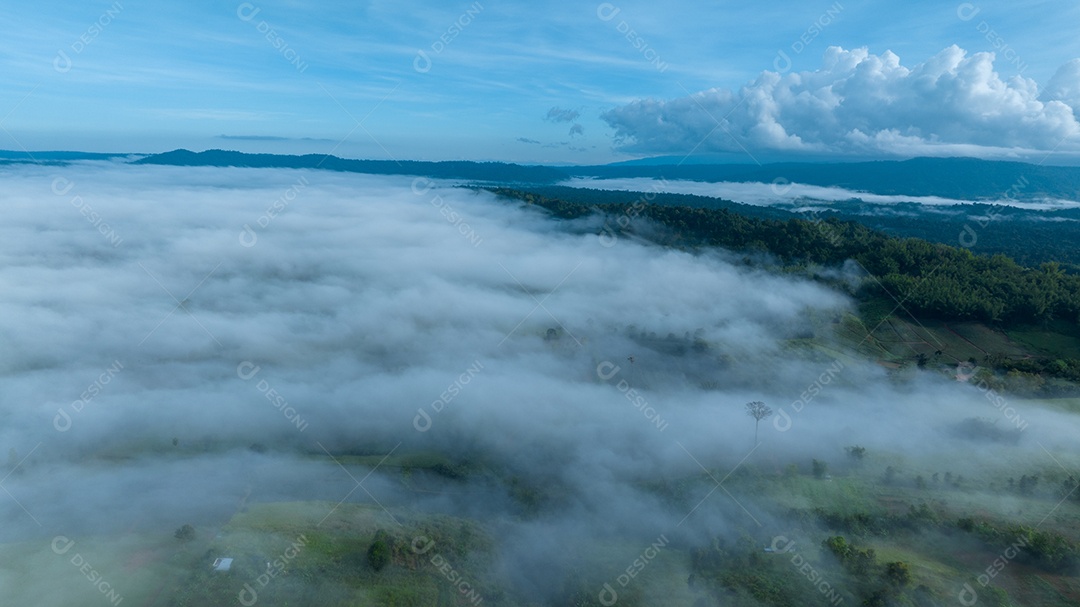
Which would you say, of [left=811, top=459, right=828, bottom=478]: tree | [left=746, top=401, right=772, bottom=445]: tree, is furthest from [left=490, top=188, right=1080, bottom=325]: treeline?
[left=811, top=459, right=828, bottom=478]: tree

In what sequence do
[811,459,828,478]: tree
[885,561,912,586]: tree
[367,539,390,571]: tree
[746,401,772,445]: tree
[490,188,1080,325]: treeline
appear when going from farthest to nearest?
1. [490,188,1080,325]: treeline
2. [746,401,772,445]: tree
3. [811,459,828,478]: tree
4. [367,539,390,571]: tree
5. [885,561,912,586]: tree

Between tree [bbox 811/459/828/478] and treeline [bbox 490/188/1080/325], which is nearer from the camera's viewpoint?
tree [bbox 811/459/828/478]

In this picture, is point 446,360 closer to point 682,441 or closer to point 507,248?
point 682,441

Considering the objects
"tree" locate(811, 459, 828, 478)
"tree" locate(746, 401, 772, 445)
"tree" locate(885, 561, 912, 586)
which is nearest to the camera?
"tree" locate(885, 561, 912, 586)

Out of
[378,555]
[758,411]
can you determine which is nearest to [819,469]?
[758,411]

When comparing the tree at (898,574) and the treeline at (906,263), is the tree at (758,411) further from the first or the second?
the treeline at (906,263)

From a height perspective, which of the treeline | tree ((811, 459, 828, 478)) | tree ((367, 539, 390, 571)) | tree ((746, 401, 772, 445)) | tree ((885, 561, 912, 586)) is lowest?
tree ((367, 539, 390, 571))

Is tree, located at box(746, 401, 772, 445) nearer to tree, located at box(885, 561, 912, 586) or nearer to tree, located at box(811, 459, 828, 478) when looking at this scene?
tree, located at box(811, 459, 828, 478)

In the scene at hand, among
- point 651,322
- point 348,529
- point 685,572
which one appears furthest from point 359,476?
point 651,322
